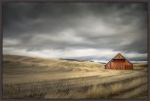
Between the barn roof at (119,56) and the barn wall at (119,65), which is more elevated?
the barn roof at (119,56)

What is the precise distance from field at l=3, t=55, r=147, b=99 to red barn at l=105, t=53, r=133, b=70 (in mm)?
39

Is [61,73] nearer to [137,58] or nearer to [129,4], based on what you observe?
[137,58]

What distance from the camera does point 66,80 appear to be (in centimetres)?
238

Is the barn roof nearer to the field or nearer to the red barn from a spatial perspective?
the red barn

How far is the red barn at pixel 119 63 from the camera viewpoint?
2393 mm

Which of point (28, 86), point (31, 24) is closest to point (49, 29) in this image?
point (31, 24)

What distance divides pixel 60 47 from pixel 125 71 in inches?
24.0

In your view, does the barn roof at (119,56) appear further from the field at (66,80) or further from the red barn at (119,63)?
the field at (66,80)

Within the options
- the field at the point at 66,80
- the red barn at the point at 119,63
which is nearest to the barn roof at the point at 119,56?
the red barn at the point at 119,63

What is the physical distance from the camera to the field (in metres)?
2.37

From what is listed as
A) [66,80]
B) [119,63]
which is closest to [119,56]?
[119,63]

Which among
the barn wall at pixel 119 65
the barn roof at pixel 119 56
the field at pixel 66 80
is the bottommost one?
the field at pixel 66 80

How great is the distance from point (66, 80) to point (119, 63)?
0.49 metres

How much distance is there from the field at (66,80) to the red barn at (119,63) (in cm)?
4
